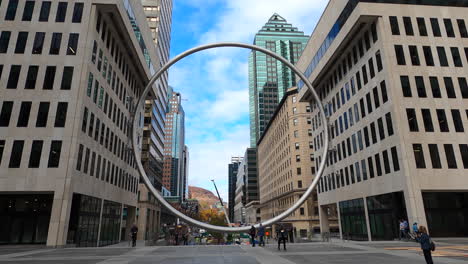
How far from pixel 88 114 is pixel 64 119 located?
112 inches

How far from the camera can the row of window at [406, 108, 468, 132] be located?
1298 inches

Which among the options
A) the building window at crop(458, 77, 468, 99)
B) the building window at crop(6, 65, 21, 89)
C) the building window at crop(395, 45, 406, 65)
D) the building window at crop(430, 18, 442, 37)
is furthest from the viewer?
the building window at crop(430, 18, 442, 37)

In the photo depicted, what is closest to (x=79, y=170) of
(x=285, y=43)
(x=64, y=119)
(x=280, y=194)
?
(x=64, y=119)

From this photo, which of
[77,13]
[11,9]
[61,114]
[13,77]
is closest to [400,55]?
[77,13]

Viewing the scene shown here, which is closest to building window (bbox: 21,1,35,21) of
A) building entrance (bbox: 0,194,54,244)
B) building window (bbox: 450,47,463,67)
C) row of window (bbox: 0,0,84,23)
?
row of window (bbox: 0,0,84,23)

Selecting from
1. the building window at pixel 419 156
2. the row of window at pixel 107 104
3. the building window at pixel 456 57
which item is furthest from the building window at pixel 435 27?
the row of window at pixel 107 104

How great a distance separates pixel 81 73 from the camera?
31.5 metres

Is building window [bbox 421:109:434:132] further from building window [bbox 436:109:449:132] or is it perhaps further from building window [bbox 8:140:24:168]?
building window [bbox 8:140:24:168]

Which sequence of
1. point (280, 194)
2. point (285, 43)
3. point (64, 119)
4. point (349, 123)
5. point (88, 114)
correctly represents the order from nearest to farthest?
point (64, 119), point (88, 114), point (349, 123), point (280, 194), point (285, 43)

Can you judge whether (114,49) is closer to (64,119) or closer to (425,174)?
(64,119)

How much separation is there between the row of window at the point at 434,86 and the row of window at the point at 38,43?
3596 centimetres

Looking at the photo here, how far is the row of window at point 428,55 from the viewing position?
35219 mm

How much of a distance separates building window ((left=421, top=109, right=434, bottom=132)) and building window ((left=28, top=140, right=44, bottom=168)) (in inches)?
1542

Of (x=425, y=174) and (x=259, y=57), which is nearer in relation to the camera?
(x=425, y=174)
